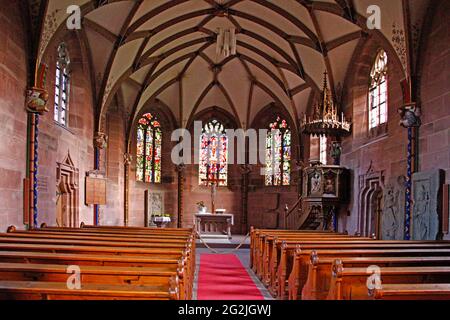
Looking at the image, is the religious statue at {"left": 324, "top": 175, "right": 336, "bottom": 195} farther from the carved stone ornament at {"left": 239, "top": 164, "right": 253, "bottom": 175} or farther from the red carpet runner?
the carved stone ornament at {"left": 239, "top": 164, "right": 253, "bottom": 175}

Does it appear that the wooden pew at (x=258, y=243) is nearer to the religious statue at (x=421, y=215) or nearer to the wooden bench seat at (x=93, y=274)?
the religious statue at (x=421, y=215)

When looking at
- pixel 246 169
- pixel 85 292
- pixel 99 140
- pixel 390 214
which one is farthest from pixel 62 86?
pixel 85 292

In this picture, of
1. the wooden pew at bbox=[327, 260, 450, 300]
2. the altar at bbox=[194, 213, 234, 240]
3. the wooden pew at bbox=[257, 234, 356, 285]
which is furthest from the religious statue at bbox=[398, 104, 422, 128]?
the altar at bbox=[194, 213, 234, 240]

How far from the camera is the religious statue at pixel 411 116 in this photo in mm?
11938

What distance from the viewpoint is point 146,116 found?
23.9m

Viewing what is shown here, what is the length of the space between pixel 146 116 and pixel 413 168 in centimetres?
1506

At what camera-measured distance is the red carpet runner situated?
25.9 feet

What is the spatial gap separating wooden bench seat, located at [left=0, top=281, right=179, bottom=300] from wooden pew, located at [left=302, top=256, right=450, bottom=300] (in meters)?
2.59

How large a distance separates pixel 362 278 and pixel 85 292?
2.77 meters

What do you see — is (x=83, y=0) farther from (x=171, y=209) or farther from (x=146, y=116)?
(x=171, y=209)

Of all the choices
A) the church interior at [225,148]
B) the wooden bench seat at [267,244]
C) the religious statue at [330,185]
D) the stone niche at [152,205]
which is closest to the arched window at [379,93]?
the church interior at [225,148]
